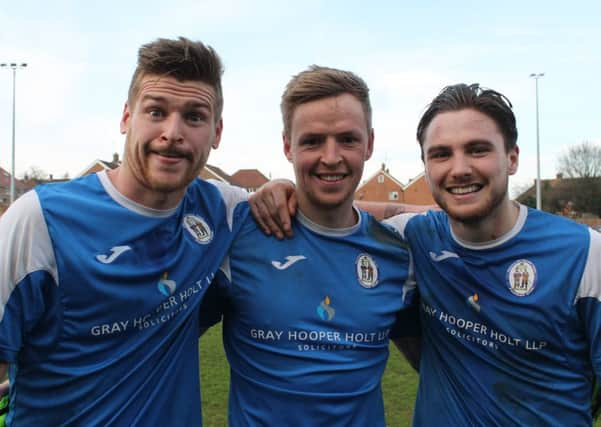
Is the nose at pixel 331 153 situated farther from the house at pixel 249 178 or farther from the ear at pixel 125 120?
the house at pixel 249 178

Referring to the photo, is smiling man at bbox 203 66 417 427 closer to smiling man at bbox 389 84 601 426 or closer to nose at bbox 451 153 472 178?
smiling man at bbox 389 84 601 426

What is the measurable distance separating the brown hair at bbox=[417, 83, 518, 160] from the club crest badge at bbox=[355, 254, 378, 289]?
0.76 meters

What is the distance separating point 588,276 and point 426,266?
2.54 feet

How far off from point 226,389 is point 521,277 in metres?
4.38

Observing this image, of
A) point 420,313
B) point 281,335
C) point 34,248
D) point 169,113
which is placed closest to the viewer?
point 34,248

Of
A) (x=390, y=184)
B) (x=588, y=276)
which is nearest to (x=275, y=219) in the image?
(x=588, y=276)

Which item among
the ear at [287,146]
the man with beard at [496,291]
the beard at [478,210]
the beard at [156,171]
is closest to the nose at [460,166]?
the man with beard at [496,291]

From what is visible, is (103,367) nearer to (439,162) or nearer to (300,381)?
(300,381)

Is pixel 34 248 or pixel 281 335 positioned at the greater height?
pixel 34 248

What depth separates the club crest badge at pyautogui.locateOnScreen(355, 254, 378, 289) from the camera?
2.72 metres

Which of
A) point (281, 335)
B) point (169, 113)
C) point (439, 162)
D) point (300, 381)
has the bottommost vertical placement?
point (300, 381)

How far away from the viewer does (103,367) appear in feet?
7.14

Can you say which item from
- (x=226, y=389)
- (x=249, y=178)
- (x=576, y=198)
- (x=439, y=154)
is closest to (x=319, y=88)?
(x=439, y=154)

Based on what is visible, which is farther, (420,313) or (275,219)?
(420,313)
